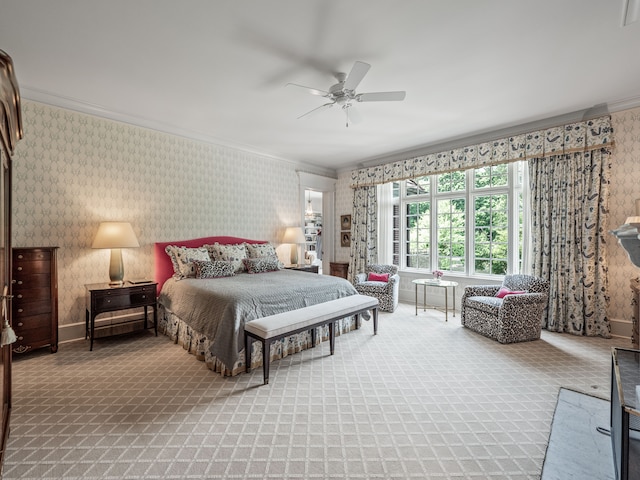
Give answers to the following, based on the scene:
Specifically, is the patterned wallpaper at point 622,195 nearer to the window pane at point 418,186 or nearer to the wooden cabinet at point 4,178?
the window pane at point 418,186

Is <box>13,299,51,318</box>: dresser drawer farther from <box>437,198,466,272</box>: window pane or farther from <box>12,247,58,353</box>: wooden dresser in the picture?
<box>437,198,466,272</box>: window pane

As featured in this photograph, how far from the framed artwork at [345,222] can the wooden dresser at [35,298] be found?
508 centimetres

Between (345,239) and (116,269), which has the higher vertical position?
A: (345,239)

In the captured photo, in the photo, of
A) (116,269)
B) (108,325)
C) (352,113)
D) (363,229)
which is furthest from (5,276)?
(363,229)

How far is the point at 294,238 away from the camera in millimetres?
5910

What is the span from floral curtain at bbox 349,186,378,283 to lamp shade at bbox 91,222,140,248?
417 centimetres

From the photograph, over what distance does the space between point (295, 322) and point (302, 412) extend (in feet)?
→ 2.68

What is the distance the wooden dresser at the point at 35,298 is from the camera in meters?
3.10

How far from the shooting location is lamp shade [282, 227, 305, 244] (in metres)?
5.91

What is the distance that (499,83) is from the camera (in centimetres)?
325

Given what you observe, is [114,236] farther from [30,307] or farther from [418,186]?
[418,186]

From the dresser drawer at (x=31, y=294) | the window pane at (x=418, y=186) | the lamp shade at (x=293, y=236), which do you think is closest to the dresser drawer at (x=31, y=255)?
the dresser drawer at (x=31, y=294)

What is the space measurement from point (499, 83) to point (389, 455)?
362 cm

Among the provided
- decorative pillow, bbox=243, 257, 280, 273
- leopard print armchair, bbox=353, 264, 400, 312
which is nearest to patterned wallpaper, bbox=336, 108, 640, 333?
leopard print armchair, bbox=353, 264, 400, 312
